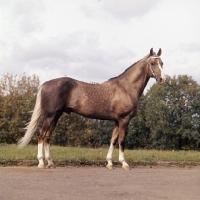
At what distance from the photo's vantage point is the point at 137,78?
Answer: 35.8ft

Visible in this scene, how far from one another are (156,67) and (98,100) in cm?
199

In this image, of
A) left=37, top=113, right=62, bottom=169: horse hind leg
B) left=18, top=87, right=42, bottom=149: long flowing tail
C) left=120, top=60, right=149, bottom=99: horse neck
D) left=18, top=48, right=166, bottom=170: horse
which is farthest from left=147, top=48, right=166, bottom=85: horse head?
left=18, top=87, right=42, bottom=149: long flowing tail

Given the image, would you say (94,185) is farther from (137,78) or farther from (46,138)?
(137,78)

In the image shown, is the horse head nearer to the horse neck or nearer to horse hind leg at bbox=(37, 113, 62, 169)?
the horse neck

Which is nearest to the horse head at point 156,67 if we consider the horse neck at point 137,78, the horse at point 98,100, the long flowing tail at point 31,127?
the horse at point 98,100

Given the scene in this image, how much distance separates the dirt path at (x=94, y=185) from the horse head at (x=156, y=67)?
9.28 ft

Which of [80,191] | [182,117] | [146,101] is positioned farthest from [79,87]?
[146,101]

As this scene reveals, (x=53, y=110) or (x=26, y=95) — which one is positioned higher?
(x=26, y=95)

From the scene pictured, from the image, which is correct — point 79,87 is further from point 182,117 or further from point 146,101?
point 146,101

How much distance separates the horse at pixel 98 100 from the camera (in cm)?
1003

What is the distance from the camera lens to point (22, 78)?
53.2 metres

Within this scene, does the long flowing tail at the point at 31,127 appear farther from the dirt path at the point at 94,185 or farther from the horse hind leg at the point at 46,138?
the dirt path at the point at 94,185

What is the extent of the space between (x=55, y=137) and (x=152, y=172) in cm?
4375

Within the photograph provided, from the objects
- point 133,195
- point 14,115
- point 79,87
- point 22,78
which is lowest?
point 133,195
